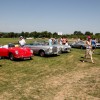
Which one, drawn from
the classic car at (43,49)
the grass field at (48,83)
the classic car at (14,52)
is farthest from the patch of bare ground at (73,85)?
the classic car at (43,49)

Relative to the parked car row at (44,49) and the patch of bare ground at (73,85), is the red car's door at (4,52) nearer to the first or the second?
the parked car row at (44,49)

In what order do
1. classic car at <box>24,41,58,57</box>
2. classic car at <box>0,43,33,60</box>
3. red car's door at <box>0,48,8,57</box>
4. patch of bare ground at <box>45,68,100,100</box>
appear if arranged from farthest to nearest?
classic car at <box>24,41,58,57</box> → red car's door at <box>0,48,8,57</box> → classic car at <box>0,43,33,60</box> → patch of bare ground at <box>45,68,100,100</box>

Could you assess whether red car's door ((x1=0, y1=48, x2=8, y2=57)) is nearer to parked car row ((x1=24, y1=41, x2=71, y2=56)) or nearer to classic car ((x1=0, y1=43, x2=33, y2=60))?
classic car ((x1=0, y1=43, x2=33, y2=60))

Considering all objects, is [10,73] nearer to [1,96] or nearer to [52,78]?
[52,78]

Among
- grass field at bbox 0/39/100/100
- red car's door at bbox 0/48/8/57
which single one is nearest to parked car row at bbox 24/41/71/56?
red car's door at bbox 0/48/8/57

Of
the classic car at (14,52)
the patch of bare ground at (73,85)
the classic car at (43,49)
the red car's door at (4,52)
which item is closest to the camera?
the patch of bare ground at (73,85)

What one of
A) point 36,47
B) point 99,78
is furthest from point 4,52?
point 99,78

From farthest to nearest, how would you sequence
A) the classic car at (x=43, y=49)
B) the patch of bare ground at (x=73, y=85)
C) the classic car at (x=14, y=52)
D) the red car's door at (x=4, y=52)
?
the classic car at (x=43, y=49), the red car's door at (x=4, y=52), the classic car at (x=14, y=52), the patch of bare ground at (x=73, y=85)

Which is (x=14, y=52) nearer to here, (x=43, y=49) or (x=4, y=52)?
(x=4, y=52)

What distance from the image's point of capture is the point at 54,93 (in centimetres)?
839

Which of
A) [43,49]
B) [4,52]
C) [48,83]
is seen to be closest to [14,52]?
[4,52]

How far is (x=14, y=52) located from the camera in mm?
15922

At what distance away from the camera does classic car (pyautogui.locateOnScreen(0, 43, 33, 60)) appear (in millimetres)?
15914

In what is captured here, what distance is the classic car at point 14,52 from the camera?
52.2 ft
